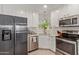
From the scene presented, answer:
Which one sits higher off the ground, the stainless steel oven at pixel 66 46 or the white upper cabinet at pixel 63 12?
the white upper cabinet at pixel 63 12

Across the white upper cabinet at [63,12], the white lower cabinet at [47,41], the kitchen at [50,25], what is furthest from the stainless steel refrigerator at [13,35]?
the white upper cabinet at [63,12]

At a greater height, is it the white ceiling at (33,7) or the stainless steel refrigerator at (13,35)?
the white ceiling at (33,7)

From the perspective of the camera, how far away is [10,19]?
5.78 ft

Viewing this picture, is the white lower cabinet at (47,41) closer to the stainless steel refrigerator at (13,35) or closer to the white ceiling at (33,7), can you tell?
the stainless steel refrigerator at (13,35)

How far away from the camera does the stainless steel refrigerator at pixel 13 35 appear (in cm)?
172

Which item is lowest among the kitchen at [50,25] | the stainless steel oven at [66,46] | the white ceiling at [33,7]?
the stainless steel oven at [66,46]

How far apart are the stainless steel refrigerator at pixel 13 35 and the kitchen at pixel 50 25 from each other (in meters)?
0.02

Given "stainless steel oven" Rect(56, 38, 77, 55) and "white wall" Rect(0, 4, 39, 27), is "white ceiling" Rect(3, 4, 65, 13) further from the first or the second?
"stainless steel oven" Rect(56, 38, 77, 55)

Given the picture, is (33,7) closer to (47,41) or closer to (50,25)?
(50,25)

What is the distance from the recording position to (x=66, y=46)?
1811mm

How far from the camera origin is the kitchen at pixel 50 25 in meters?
1.74

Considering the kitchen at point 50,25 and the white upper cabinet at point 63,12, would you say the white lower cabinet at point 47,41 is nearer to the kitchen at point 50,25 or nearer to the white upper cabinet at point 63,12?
the kitchen at point 50,25

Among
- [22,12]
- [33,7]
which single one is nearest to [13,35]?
[22,12]
